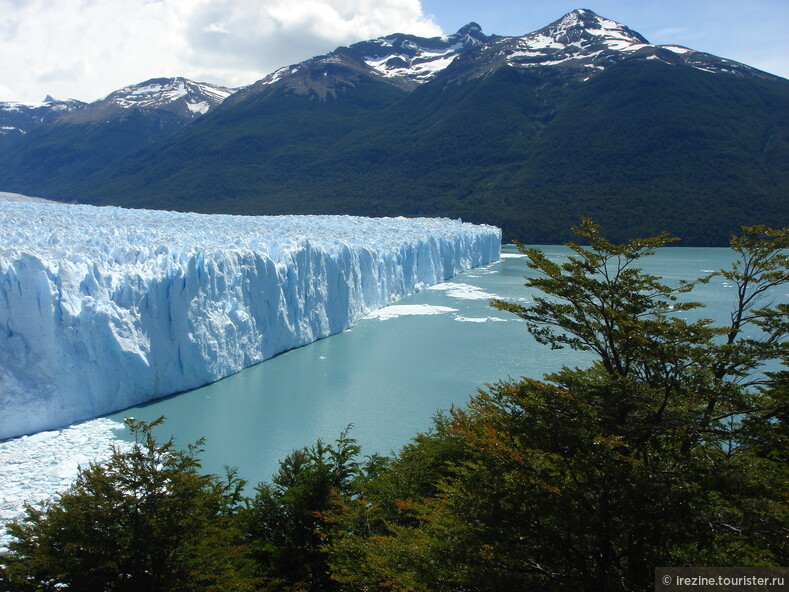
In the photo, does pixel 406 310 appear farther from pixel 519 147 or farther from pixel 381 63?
pixel 381 63

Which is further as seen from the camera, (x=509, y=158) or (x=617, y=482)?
(x=509, y=158)

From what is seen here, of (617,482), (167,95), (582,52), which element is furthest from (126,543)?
(167,95)

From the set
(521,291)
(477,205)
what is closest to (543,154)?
(477,205)

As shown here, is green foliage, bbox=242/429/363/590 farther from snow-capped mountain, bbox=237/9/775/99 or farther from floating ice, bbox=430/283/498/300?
snow-capped mountain, bbox=237/9/775/99

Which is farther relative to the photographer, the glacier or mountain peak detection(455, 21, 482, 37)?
mountain peak detection(455, 21, 482, 37)

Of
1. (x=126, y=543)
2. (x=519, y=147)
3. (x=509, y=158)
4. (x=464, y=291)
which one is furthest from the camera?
(x=519, y=147)

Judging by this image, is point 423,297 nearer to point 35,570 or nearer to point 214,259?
point 214,259

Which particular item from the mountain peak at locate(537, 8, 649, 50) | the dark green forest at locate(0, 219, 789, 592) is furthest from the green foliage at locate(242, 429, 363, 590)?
the mountain peak at locate(537, 8, 649, 50)
